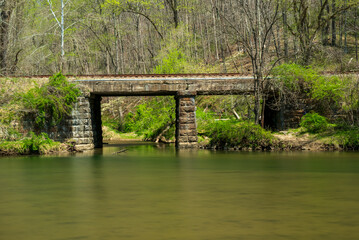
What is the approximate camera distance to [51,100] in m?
24.0

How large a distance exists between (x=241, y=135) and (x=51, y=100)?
10655 mm

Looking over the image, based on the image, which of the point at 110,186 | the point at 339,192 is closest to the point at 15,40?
the point at 110,186

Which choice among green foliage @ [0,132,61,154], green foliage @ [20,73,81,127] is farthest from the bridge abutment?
green foliage @ [0,132,61,154]

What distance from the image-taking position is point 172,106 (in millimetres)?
33938

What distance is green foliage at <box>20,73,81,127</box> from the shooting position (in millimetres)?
23906

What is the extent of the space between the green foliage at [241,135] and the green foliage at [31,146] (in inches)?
353

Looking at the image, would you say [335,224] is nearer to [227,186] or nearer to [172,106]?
[227,186]

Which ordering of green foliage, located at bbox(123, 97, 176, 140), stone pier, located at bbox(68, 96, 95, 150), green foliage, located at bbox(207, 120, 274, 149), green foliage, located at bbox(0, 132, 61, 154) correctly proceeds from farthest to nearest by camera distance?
green foliage, located at bbox(123, 97, 176, 140) → stone pier, located at bbox(68, 96, 95, 150) → green foliage, located at bbox(207, 120, 274, 149) → green foliage, located at bbox(0, 132, 61, 154)

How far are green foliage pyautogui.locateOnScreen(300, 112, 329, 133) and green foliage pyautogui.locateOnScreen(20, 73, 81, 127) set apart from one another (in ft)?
42.5

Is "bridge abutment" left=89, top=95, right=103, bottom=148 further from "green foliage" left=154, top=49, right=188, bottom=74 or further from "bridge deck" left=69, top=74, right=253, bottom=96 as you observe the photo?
"green foliage" left=154, top=49, right=188, bottom=74

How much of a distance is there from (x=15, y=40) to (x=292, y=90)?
20.0 metres

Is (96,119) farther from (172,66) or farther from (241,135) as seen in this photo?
(241,135)

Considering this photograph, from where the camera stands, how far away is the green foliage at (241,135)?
23609 mm

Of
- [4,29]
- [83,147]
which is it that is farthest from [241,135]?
[4,29]
